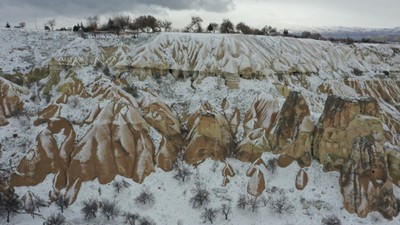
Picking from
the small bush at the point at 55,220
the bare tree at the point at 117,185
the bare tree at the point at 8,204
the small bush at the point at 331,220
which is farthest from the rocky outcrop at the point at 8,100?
the small bush at the point at 331,220

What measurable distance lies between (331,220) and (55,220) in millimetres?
21910

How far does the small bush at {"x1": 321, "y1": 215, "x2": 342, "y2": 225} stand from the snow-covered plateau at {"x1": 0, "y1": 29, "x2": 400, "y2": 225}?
0.27 feet

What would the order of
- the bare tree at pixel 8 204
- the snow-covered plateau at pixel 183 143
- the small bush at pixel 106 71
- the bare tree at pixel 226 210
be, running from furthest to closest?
the small bush at pixel 106 71
the snow-covered plateau at pixel 183 143
the bare tree at pixel 226 210
the bare tree at pixel 8 204

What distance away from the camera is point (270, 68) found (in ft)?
159

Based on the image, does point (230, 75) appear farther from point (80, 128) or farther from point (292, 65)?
point (80, 128)

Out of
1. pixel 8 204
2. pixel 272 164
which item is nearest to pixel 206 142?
pixel 272 164

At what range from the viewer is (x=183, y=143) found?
38.0 metres

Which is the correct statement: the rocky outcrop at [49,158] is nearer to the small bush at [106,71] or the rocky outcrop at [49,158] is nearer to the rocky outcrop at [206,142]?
the small bush at [106,71]

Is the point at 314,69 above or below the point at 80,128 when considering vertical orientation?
above

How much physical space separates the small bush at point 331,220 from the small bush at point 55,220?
69.0ft

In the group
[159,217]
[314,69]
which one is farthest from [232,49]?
[159,217]

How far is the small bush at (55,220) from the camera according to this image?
1154 inches

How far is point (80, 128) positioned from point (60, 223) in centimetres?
1067

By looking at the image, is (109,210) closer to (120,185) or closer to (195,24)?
(120,185)
